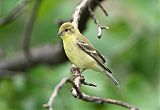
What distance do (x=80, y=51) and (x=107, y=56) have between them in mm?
924

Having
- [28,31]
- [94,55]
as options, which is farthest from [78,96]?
[28,31]

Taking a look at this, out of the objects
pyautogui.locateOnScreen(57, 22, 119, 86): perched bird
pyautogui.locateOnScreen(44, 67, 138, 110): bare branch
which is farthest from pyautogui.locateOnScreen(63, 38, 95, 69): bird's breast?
pyautogui.locateOnScreen(44, 67, 138, 110): bare branch

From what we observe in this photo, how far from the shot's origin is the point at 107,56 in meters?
3.56

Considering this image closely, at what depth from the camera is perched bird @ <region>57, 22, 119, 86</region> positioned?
255 cm

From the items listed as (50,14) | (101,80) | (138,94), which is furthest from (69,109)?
(50,14)

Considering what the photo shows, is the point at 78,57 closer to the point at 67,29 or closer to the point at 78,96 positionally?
the point at 67,29

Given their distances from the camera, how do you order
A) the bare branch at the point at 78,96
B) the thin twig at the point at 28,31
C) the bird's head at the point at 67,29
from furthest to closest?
the thin twig at the point at 28,31, the bird's head at the point at 67,29, the bare branch at the point at 78,96

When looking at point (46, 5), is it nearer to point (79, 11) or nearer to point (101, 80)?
point (101, 80)

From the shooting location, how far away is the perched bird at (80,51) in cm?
255

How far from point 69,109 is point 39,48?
27.8 inches

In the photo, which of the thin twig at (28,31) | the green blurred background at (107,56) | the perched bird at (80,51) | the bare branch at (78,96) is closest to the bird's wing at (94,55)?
the perched bird at (80,51)

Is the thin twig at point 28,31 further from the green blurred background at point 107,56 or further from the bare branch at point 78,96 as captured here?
the bare branch at point 78,96

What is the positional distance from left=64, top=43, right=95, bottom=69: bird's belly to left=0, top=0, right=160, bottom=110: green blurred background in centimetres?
64

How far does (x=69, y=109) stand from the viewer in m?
3.19
